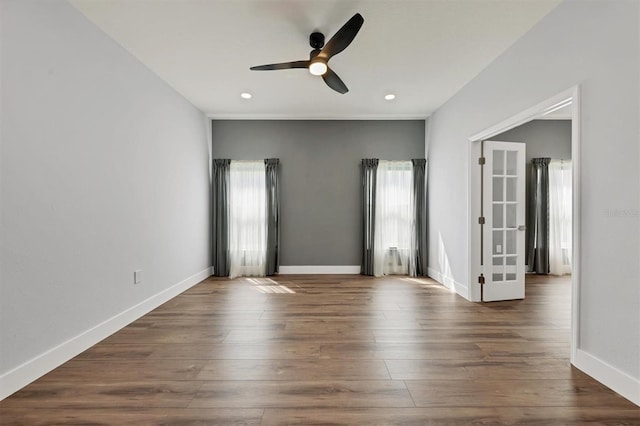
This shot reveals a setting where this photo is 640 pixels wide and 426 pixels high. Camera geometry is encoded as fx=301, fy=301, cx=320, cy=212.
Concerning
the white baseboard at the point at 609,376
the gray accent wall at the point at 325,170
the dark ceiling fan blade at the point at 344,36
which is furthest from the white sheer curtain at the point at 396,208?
the white baseboard at the point at 609,376

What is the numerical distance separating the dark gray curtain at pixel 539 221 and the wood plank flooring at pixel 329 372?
7.42ft

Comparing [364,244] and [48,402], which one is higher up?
[364,244]

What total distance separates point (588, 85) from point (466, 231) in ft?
6.93

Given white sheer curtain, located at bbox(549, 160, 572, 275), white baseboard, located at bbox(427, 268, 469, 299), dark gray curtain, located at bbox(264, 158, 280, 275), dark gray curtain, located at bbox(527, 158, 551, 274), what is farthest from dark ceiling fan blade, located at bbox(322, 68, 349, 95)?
white sheer curtain, located at bbox(549, 160, 572, 275)

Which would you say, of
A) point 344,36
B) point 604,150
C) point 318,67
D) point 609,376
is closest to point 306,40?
point 318,67

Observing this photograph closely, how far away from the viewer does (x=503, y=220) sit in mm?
3848

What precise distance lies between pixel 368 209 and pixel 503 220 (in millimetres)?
2063

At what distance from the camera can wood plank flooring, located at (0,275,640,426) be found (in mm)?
1670

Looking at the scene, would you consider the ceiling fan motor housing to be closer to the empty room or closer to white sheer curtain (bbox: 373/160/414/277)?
the empty room

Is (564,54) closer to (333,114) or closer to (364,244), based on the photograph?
(333,114)

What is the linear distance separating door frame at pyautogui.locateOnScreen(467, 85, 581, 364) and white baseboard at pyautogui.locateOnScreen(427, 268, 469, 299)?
15cm

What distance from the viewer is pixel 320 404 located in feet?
5.72

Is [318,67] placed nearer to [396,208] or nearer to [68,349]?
[68,349]

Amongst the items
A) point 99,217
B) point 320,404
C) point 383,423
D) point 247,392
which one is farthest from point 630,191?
point 99,217
